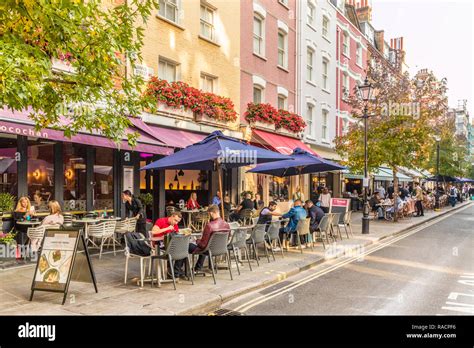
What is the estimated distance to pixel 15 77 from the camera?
5520mm

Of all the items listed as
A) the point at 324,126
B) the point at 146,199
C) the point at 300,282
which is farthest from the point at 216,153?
the point at 324,126

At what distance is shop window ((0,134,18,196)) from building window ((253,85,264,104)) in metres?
12.5

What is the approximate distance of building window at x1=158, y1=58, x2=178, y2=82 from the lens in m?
15.3

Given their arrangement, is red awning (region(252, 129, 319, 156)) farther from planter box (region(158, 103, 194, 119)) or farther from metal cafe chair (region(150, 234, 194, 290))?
metal cafe chair (region(150, 234, 194, 290))

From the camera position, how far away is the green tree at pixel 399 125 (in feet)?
66.7

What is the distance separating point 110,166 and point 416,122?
590 inches

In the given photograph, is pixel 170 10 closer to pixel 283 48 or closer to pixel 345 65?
pixel 283 48

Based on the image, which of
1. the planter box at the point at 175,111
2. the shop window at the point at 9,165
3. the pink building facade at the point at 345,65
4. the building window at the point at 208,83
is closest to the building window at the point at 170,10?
the building window at the point at 208,83

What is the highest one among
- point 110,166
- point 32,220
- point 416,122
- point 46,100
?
point 416,122

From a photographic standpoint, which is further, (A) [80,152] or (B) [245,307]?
(A) [80,152]
